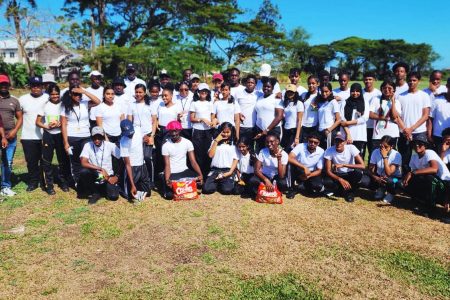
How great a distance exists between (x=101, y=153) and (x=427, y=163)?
5231 millimetres

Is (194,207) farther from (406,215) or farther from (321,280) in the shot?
(406,215)

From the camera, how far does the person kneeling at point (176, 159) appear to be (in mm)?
6398

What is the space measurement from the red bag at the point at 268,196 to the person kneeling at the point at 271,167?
6 cm

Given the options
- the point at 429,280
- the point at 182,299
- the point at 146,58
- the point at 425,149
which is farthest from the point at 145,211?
the point at 146,58

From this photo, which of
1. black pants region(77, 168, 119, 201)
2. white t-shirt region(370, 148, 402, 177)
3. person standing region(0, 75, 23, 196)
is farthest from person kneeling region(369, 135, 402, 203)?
person standing region(0, 75, 23, 196)

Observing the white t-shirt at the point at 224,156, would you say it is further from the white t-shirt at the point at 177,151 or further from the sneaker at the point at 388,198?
the sneaker at the point at 388,198

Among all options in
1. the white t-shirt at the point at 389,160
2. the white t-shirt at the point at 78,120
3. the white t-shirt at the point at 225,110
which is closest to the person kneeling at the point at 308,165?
the white t-shirt at the point at 389,160

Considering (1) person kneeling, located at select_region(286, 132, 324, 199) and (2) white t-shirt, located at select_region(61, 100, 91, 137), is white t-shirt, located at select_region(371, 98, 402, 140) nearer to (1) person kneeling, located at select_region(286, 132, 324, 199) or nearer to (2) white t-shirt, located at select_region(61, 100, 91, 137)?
(1) person kneeling, located at select_region(286, 132, 324, 199)

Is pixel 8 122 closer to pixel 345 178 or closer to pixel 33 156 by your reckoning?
pixel 33 156

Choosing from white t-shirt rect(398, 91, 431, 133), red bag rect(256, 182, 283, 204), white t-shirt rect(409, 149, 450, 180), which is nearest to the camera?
white t-shirt rect(409, 149, 450, 180)

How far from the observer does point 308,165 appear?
648 cm

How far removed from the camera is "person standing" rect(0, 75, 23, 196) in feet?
20.4

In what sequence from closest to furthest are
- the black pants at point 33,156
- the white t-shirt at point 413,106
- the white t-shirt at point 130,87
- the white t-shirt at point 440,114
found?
the white t-shirt at point 440,114 → the white t-shirt at point 413,106 → the black pants at point 33,156 → the white t-shirt at point 130,87

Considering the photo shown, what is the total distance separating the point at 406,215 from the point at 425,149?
1.05 meters
